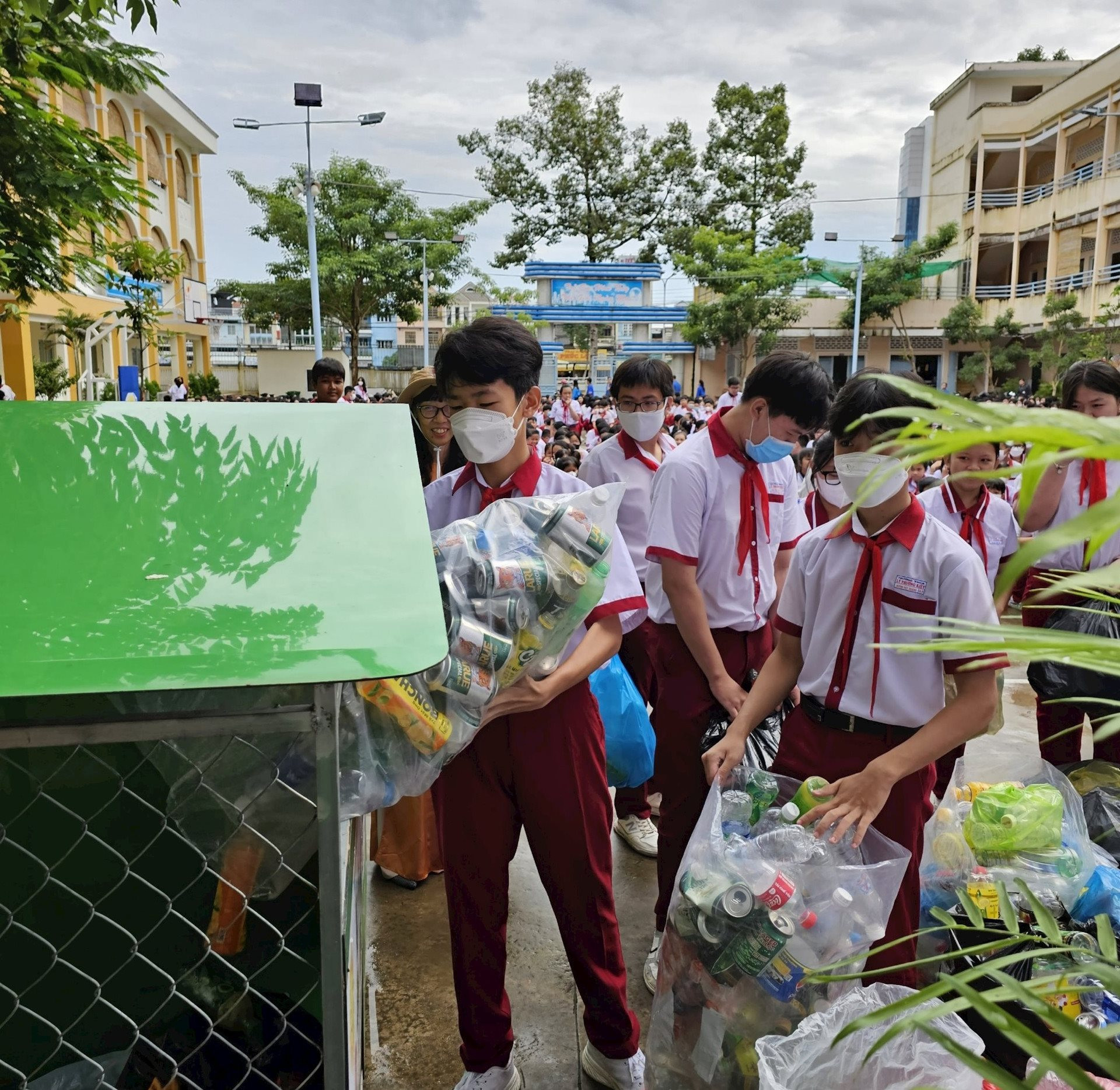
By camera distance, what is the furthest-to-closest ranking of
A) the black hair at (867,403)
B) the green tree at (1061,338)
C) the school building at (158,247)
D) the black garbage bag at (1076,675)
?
1. the green tree at (1061,338)
2. the school building at (158,247)
3. the black garbage bag at (1076,675)
4. the black hair at (867,403)

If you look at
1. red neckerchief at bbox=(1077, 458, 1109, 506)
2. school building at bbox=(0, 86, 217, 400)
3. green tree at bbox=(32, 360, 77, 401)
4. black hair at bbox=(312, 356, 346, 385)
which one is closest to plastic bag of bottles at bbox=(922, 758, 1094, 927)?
red neckerchief at bbox=(1077, 458, 1109, 506)

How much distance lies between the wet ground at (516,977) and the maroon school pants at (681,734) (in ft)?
1.01

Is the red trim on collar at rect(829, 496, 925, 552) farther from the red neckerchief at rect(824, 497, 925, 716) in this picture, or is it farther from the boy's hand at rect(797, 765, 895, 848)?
the boy's hand at rect(797, 765, 895, 848)

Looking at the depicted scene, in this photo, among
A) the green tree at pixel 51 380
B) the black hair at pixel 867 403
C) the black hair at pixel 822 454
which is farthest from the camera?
the green tree at pixel 51 380

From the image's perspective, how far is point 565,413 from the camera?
13.8 meters

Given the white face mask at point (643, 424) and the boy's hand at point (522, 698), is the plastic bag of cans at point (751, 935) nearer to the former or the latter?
the boy's hand at point (522, 698)

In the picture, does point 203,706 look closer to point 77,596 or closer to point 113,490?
point 77,596

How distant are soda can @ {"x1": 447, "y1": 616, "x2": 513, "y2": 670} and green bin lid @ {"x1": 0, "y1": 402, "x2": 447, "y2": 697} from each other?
8.7 inches

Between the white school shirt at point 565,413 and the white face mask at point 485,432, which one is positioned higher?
the white face mask at point 485,432

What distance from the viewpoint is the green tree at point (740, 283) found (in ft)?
84.9

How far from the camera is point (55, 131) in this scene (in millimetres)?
3141

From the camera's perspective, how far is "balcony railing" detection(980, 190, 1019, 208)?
30719mm

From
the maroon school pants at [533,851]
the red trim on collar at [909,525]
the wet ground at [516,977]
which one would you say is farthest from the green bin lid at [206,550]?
the wet ground at [516,977]

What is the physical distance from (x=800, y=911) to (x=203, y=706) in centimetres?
107
